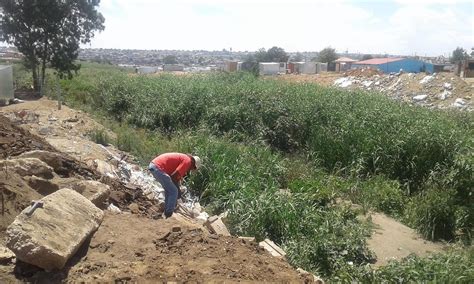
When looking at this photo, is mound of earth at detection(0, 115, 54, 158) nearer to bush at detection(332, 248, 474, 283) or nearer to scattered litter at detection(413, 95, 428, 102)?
bush at detection(332, 248, 474, 283)

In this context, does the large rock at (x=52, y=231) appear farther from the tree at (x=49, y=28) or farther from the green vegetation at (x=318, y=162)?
the tree at (x=49, y=28)

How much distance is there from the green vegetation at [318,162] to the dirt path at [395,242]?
27 cm

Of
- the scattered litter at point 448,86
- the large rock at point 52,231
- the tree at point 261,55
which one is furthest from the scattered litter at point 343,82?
the tree at point 261,55

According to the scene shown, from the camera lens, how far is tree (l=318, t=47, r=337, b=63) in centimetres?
6308

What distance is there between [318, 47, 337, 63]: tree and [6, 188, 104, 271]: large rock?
60524 mm

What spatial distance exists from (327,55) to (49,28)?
49.7 meters

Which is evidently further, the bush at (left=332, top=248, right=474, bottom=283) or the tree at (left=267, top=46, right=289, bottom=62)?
the tree at (left=267, top=46, right=289, bottom=62)

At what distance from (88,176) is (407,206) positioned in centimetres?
630

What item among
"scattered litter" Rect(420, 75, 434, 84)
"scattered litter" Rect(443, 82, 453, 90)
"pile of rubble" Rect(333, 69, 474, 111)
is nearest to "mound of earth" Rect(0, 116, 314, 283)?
"pile of rubble" Rect(333, 69, 474, 111)

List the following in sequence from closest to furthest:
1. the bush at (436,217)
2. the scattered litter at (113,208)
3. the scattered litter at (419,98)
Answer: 1. the scattered litter at (113,208)
2. the bush at (436,217)
3. the scattered litter at (419,98)

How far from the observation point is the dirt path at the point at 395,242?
766cm

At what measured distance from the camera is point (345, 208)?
8.45 metres

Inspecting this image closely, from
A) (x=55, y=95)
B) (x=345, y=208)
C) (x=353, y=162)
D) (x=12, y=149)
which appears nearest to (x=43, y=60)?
(x=55, y=95)

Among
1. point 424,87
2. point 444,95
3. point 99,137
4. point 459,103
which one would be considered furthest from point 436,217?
point 424,87
